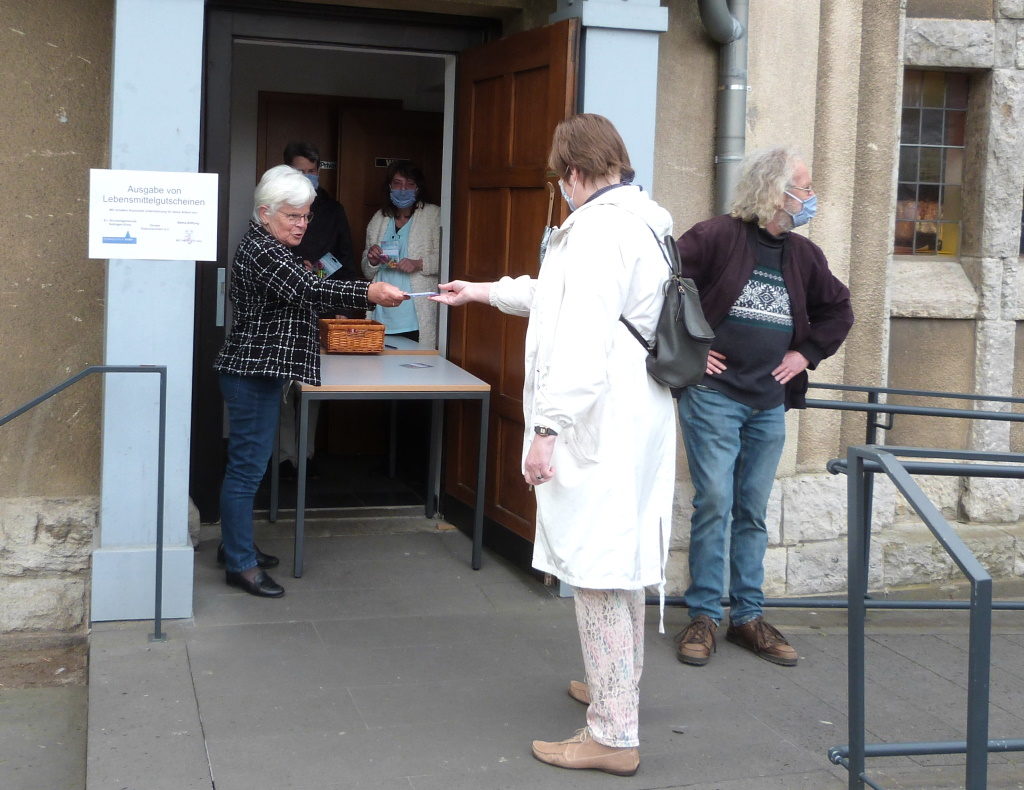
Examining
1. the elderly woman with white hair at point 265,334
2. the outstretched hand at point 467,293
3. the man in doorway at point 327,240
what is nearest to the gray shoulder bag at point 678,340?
the outstretched hand at point 467,293

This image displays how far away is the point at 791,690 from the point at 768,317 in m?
1.37

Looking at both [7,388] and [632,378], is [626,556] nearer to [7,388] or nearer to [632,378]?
[632,378]

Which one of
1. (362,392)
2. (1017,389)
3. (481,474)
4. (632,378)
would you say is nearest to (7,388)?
(362,392)

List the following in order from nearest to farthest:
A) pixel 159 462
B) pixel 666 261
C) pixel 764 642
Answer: pixel 666 261, pixel 159 462, pixel 764 642

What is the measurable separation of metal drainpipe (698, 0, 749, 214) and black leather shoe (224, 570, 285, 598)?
2574 millimetres

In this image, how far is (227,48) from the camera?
6117 millimetres

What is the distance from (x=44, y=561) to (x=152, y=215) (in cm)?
177

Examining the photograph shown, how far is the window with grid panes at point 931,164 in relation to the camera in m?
6.77

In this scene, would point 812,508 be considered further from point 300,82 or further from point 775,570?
point 300,82

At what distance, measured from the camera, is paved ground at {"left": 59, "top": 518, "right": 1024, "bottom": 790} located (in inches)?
153

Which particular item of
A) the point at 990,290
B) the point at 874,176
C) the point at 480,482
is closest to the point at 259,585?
the point at 480,482

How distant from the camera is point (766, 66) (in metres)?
5.86

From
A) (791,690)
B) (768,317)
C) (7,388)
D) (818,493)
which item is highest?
(768,317)

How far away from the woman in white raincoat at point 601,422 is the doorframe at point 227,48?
267cm
